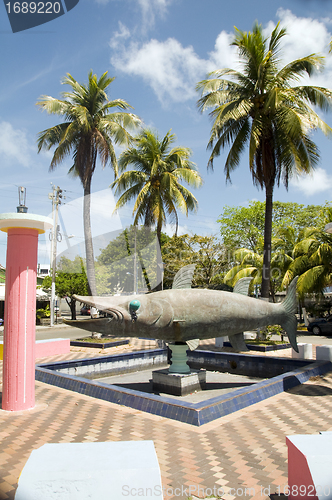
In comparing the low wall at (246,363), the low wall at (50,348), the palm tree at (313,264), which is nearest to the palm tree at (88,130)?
the low wall at (50,348)

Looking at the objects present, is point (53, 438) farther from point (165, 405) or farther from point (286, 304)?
point (286, 304)

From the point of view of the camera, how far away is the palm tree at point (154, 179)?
17797 mm

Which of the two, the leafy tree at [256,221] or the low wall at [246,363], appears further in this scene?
the leafy tree at [256,221]

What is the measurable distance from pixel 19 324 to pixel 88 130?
11.7m

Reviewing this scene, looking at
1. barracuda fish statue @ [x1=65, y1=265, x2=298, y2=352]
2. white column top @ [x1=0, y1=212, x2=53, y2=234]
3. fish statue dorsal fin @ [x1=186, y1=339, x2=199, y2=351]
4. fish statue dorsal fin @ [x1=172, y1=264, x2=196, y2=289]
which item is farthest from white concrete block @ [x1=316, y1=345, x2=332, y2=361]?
→ white column top @ [x1=0, y1=212, x2=53, y2=234]

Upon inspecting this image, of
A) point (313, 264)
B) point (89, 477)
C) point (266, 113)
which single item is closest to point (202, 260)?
point (313, 264)

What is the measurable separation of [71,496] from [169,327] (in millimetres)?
5282

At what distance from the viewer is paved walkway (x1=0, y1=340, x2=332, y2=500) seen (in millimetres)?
3969

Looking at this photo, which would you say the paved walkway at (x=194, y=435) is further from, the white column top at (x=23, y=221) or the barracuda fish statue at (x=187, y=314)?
the white column top at (x=23, y=221)

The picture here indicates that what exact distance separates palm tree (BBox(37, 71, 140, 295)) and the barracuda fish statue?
8729 millimetres

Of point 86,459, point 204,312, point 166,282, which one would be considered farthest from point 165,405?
point 166,282

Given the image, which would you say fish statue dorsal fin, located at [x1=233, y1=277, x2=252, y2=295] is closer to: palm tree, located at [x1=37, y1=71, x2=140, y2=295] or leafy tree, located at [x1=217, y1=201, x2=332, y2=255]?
palm tree, located at [x1=37, y1=71, x2=140, y2=295]

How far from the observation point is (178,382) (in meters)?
8.65

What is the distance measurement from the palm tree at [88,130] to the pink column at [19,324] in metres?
8.92
